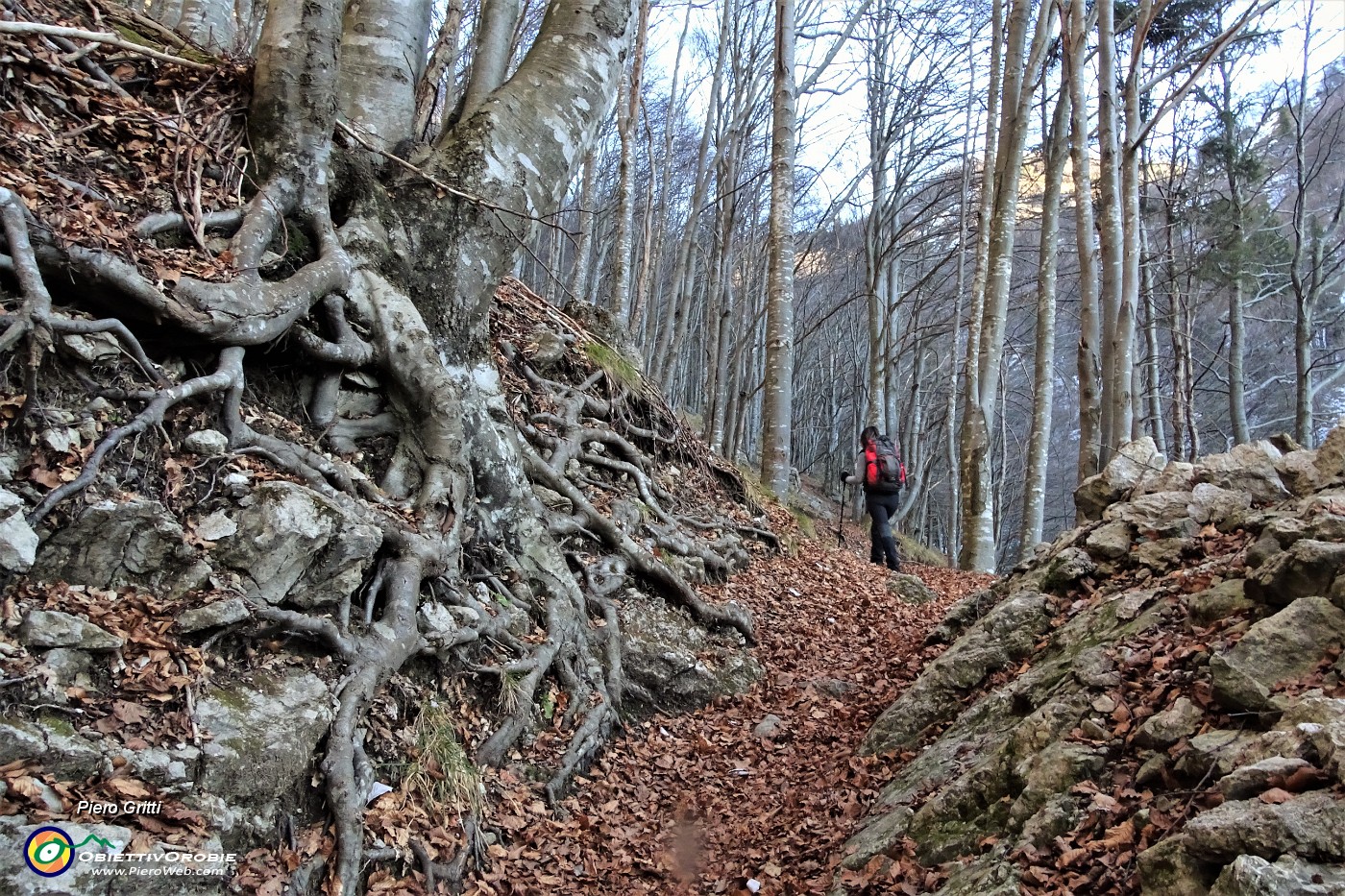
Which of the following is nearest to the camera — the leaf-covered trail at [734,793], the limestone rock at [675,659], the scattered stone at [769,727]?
the leaf-covered trail at [734,793]

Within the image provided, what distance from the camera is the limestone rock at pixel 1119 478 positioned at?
5.05 m

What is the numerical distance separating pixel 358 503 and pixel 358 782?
133 centimetres

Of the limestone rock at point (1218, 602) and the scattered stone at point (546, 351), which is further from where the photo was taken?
the scattered stone at point (546, 351)

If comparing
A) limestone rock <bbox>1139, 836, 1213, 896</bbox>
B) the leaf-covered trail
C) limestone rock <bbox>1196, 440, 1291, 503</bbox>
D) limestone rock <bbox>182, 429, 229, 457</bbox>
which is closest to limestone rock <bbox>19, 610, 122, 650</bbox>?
limestone rock <bbox>182, 429, 229, 457</bbox>

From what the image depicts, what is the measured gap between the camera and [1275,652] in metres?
2.60

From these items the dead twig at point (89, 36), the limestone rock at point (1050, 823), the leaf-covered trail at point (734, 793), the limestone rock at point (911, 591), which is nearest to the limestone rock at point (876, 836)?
the leaf-covered trail at point (734, 793)

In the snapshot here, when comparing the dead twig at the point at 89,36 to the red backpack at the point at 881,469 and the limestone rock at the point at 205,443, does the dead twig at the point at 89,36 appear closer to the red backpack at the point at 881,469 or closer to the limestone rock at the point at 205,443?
the limestone rock at the point at 205,443

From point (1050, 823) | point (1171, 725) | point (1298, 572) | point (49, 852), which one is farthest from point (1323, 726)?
point (49, 852)

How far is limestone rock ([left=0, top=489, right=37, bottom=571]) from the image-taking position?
251 cm

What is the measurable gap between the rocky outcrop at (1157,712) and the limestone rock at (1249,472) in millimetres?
13

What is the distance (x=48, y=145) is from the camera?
3.76 metres

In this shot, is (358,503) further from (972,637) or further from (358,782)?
(972,637)

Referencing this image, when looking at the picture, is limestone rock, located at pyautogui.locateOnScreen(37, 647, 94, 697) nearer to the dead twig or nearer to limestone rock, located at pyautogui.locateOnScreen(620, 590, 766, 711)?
limestone rock, located at pyautogui.locateOnScreen(620, 590, 766, 711)

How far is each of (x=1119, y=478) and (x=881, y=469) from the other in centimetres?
458
